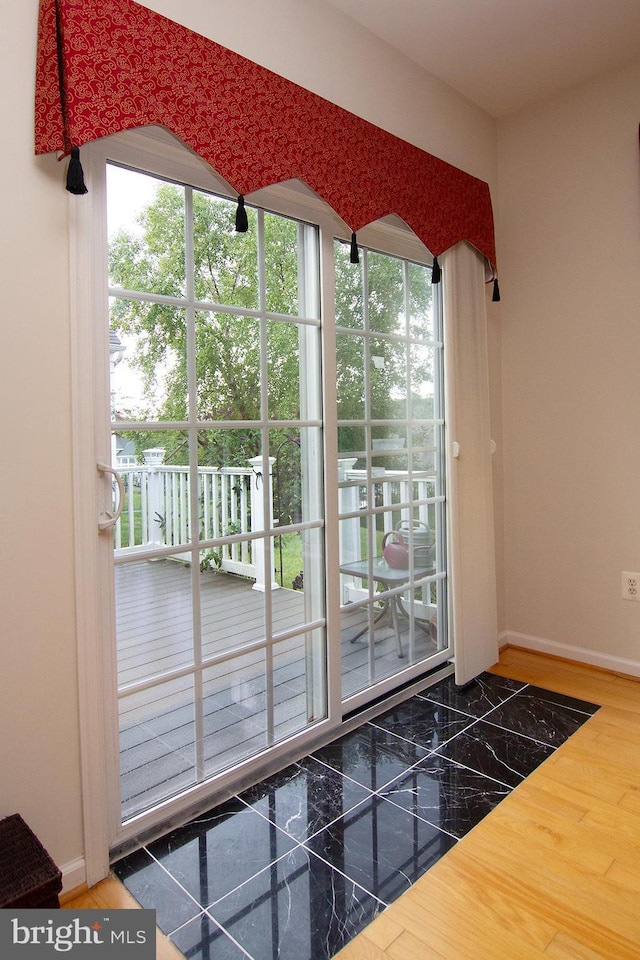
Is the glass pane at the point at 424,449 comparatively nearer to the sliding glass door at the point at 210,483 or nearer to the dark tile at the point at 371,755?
the sliding glass door at the point at 210,483

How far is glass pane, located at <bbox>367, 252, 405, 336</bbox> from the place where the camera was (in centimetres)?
250

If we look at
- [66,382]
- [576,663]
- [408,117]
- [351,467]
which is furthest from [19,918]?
[408,117]

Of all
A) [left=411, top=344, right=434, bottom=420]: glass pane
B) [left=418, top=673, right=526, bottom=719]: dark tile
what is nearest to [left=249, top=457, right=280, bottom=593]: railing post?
[left=411, top=344, right=434, bottom=420]: glass pane

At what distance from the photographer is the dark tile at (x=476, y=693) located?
8.28 ft

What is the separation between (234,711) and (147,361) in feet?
3.79

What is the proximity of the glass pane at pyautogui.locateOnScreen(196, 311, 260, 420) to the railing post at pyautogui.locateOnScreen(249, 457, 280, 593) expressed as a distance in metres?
0.18

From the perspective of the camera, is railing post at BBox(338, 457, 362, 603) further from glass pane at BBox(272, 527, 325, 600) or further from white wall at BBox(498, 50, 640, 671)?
white wall at BBox(498, 50, 640, 671)

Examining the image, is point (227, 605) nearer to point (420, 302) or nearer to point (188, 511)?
point (188, 511)

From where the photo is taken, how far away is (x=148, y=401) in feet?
5.76

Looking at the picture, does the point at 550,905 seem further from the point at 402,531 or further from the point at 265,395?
the point at 265,395

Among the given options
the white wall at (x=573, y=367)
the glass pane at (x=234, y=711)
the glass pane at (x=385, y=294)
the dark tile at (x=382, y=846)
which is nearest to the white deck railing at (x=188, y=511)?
the glass pane at (x=234, y=711)

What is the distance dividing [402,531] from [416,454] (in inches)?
13.9

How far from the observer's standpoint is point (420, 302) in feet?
9.00

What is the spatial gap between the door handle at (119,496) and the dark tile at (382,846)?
41.5 inches
